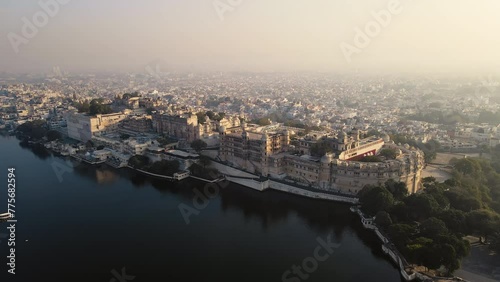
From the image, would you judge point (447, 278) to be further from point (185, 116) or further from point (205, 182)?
point (185, 116)

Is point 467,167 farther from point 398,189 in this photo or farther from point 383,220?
point 383,220

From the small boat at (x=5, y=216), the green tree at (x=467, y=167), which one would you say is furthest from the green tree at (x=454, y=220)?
the small boat at (x=5, y=216)

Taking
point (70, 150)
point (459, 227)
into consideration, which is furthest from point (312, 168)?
point (70, 150)

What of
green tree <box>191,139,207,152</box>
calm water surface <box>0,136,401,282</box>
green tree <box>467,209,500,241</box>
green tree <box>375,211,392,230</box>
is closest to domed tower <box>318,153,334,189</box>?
calm water surface <box>0,136,401,282</box>

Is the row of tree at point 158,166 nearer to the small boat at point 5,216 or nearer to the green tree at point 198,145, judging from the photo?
the green tree at point 198,145

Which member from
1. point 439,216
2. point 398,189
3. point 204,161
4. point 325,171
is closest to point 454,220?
point 439,216

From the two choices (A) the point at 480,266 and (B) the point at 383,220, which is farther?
(B) the point at 383,220
